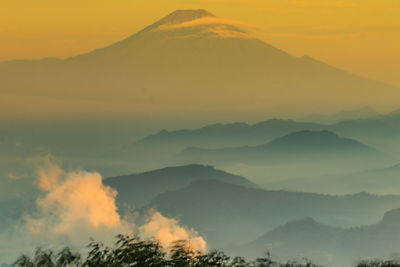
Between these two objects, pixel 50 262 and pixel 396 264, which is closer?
pixel 50 262

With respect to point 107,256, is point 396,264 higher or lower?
lower

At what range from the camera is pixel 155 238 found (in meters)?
49.8

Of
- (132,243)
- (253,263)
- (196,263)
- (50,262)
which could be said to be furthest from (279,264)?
(50,262)

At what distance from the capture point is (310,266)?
167 ft

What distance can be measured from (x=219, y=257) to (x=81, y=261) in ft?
24.8

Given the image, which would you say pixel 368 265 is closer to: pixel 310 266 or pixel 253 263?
pixel 310 266

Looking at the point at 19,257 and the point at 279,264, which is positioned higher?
the point at 19,257

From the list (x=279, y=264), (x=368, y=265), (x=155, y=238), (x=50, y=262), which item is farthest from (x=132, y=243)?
(x=368, y=265)

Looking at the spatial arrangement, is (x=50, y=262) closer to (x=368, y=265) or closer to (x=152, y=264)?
(x=152, y=264)

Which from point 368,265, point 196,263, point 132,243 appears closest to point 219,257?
point 196,263

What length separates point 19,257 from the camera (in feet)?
161

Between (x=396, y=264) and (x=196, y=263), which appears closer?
(x=196, y=263)

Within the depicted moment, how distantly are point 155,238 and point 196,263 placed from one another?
2.84 meters

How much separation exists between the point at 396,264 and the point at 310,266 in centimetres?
518
